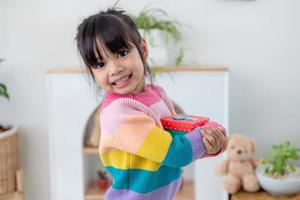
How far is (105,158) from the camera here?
1152 millimetres

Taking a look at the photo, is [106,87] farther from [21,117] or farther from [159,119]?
[21,117]

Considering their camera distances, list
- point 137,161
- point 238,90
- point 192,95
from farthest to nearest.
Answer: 1. point 238,90
2. point 192,95
3. point 137,161

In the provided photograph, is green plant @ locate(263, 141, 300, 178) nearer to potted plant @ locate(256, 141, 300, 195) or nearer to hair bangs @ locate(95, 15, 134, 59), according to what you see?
potted plant @ locate(256, 141, 300, 195)

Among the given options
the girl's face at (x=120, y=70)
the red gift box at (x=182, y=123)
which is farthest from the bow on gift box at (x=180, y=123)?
the girl's face at (x=120, y=70)

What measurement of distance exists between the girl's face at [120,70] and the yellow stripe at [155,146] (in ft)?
0.44

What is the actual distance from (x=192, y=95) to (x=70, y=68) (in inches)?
23.3

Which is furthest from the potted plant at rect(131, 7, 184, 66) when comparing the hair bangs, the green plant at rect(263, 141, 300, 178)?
the hair bangs

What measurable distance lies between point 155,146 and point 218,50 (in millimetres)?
1352

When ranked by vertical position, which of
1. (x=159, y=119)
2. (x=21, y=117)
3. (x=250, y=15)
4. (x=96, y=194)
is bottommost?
(x=96, y=194)

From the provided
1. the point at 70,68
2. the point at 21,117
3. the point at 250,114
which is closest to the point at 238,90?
the point at 250,114

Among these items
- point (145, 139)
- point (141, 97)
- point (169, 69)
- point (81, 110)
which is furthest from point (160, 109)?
point (81, 110)

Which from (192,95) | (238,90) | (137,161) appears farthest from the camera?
(238,90)

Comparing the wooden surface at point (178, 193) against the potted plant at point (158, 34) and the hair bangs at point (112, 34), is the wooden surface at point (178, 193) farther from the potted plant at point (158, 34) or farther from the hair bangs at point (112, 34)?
the hair bangs at point (112, 34)

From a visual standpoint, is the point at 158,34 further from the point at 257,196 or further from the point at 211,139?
the point at 211,139
